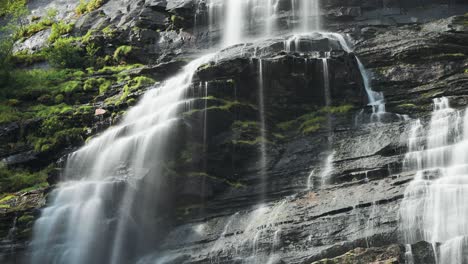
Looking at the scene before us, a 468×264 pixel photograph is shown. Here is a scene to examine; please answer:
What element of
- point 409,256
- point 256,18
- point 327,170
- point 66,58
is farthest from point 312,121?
point 66,58

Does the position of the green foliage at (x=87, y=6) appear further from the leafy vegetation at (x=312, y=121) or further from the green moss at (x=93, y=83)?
the leafy vegetation at (x=312, y=121)

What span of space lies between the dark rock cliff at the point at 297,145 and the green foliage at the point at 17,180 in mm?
862

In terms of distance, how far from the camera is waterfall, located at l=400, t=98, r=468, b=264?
13219 millimetres

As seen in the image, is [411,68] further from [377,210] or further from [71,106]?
[71,106]

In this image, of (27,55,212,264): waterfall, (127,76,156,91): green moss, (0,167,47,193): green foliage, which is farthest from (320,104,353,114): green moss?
(0,167,47,193): green foliage

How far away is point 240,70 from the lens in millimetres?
21109

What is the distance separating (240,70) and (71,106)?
974 centimetres

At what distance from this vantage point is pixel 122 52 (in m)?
31.1

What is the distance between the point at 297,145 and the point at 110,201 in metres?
6.28

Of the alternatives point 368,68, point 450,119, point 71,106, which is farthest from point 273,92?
point 71,106

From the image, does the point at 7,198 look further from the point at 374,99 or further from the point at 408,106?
Answer: the point at 408,106

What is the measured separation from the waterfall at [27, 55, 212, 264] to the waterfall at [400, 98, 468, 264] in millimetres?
7614

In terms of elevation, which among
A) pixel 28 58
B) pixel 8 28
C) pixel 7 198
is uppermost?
pixel 8 28

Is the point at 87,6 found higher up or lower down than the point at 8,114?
higher up
